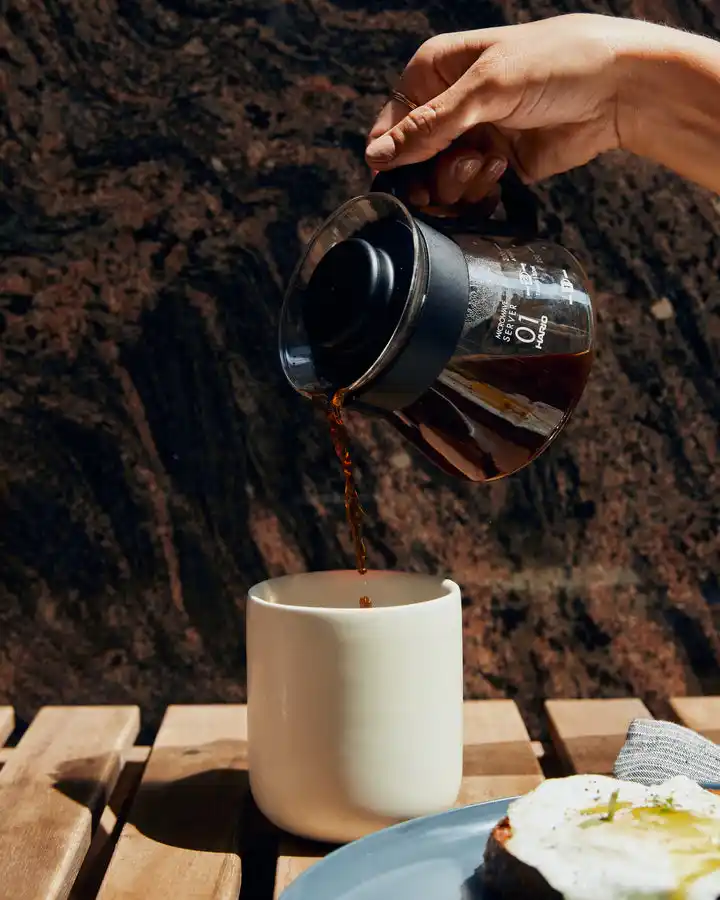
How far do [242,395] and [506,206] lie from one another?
1.12 feet

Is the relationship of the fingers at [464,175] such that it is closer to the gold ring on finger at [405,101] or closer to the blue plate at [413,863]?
the gold ring on finger at [405,101]

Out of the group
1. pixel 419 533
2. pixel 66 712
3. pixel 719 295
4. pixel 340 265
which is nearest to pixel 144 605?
pixel 66 712

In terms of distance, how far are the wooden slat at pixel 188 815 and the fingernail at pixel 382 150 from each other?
45 cm

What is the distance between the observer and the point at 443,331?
2.12ft

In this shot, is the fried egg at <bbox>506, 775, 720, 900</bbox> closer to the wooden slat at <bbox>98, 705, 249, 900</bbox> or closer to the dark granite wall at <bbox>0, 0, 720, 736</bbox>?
the wooden slat at <bbox>98, 705, 249, 900</bbox>

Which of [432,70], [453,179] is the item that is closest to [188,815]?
[453,179]

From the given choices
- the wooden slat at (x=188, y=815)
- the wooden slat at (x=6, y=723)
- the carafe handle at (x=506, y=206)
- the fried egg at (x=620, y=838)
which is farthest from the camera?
the wooden slat at (x=6, y=723)

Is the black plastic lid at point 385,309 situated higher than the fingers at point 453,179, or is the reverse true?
the fingers at point 453,179

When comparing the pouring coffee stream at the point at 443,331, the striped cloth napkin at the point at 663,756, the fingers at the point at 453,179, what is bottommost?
the striped cloth napkin at the point at 663,756

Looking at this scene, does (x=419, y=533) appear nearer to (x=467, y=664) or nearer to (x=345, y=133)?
(x=467, y=664)

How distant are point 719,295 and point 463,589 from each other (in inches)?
14.6

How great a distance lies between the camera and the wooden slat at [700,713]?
3.02 feet

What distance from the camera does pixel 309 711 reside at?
26.6 inches

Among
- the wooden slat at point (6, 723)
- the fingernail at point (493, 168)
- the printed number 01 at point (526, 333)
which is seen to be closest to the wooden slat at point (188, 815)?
the wooden slat at point (6, 723)
